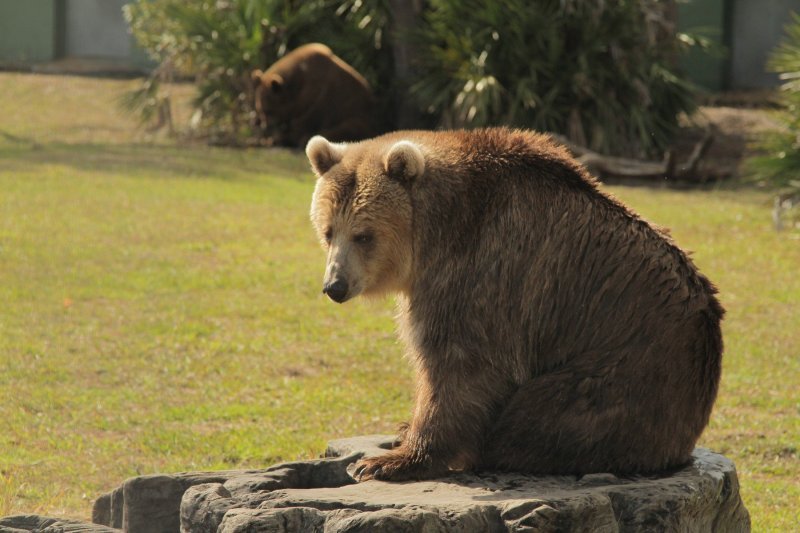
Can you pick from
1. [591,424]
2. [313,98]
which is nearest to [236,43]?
[313,98]

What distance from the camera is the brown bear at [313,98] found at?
18297 mm

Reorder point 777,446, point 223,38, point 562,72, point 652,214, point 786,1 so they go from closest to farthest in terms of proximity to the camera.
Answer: point 777,446, point 652,214, point 562,72, point 223,38, point 786,1

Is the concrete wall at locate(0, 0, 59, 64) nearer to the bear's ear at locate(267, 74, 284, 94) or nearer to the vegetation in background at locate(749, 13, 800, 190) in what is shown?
the bear's ear at locate(267, 74, 284, 94)

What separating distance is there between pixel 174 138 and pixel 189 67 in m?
1.21

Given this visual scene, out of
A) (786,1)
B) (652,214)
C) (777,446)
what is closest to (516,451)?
(777,446)

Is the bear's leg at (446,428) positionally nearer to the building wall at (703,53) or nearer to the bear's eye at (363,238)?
the bear's eye at (363,238)

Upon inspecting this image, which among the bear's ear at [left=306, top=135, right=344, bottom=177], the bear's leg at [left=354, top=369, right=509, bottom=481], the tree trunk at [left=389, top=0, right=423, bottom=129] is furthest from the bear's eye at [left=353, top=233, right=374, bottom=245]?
the tree trunk at [left=389, top=0, right=423, bottom=129]

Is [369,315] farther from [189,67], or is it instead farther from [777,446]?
[189,67]

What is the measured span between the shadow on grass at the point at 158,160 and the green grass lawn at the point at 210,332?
0.08m

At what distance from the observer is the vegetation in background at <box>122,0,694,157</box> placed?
17219mm

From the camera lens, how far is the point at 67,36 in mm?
25984

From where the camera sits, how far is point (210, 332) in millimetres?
9758

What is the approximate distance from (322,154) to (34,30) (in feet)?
72.9

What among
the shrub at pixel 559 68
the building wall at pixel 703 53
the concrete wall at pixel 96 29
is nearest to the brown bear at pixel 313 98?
the shrub at pixel 559 68
